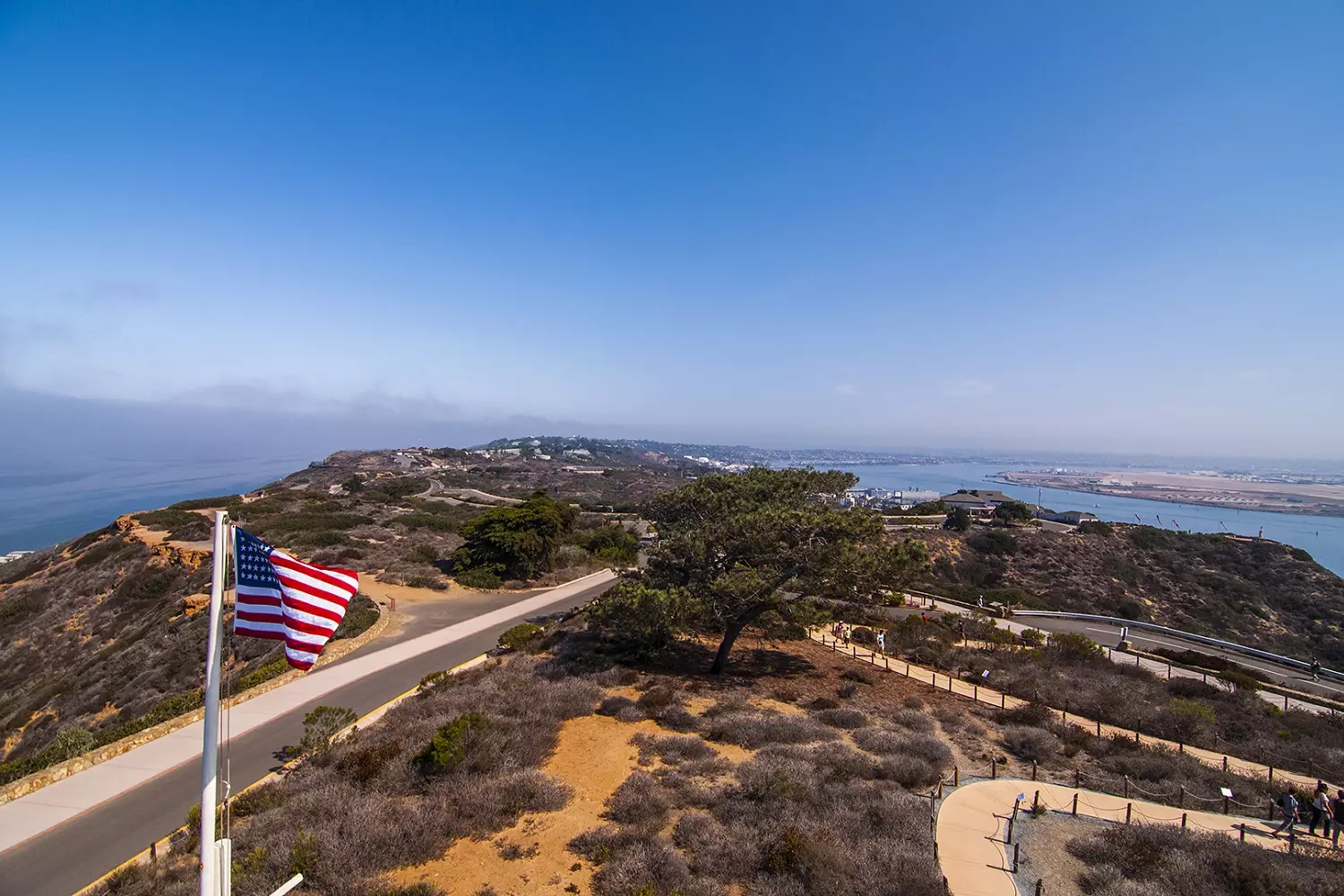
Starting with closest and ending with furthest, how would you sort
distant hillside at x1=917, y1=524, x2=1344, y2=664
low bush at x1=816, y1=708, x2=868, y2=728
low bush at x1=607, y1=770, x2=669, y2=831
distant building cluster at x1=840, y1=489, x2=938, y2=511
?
low bush at x1=607, y1=770, x2=669, y2=831 → low bush at x1=816, y1=708, x2=868, y2=728 → distant hillside at x1=917, y1=524, x2=1344, y2=664 → distant building cluster at x1=840, y1=489, x2=938, y2=511

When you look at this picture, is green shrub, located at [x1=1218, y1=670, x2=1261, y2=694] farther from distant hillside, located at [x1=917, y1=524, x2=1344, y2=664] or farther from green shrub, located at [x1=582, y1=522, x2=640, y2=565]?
green shrub, located at [x1=582, y1=522, x2=640, y2=565]

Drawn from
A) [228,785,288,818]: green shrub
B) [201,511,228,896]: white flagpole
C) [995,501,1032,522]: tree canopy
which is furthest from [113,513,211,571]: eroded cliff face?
[995,501,1032,522]: tree canopy

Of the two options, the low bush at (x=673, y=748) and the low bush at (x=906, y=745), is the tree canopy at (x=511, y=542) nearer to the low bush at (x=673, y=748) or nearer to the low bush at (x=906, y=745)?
the low bush at (x=673, y=748)

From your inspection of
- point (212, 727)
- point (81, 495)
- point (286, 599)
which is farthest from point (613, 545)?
point (81, 495)

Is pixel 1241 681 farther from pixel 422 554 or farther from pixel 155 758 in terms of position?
pixel 422 554

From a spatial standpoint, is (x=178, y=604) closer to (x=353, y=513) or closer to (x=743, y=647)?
(x=353, y=513)

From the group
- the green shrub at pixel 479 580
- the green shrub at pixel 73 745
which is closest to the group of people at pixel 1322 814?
the green shrub at pixel 73 745
